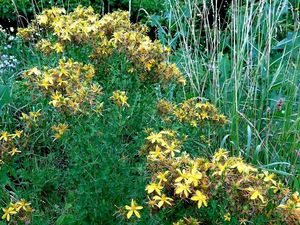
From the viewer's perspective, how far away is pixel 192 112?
232 cm

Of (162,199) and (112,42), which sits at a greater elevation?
(112,42)

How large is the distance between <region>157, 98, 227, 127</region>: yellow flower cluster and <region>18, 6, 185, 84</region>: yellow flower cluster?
0.13 metres

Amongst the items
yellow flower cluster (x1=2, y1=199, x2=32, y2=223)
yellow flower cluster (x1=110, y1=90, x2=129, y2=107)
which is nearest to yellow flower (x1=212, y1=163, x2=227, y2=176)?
yellow flower cluster (x1=110, y1=90, x2=129, y2=107)

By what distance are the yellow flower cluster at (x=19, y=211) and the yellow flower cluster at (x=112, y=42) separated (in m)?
0.63

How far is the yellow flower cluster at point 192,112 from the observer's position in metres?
2.31

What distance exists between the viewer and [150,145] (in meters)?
2.05

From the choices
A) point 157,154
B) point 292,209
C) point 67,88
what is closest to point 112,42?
point 67,88

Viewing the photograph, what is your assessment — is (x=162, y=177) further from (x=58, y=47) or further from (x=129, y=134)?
(x=58, y=47)

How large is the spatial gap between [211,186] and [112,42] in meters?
0.79

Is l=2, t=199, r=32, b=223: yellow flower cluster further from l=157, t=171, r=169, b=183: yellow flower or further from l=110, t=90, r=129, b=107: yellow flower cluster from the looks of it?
l=157, t=171, r=169, b=183: yellow flower

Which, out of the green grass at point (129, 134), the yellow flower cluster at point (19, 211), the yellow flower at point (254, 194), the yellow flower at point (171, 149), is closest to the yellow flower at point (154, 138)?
the yellow flower at point (171, 149)

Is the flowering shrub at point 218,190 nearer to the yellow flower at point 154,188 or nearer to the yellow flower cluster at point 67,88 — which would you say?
the yellow flower at point 154,188

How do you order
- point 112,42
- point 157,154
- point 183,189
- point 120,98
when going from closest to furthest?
point 183,189 → point 157,154 → point 120,98 → point 112,42

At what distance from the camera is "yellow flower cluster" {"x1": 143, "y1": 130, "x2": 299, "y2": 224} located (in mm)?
1746
